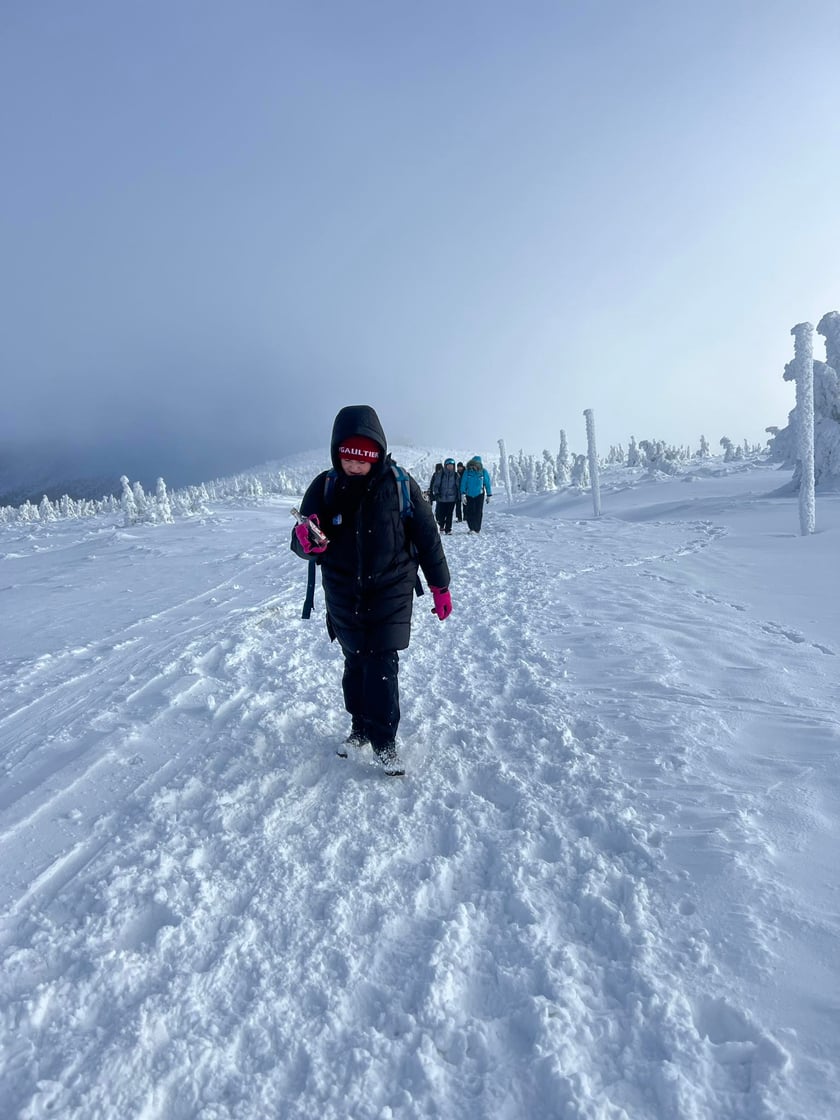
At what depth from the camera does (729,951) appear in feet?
6.47

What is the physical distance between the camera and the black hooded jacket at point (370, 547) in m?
3.28

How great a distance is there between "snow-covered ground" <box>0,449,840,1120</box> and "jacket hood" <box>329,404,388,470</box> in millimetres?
1865

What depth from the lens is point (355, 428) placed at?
126 inches

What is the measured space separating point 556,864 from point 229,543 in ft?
49.0

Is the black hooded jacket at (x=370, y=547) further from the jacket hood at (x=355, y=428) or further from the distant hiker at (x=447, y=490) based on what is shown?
the distant hiker at (x=447, y=490)

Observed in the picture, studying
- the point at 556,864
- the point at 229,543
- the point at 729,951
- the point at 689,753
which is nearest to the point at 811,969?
the point at 729,951

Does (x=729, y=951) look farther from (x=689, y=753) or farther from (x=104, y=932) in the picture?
(x=104, y=932)

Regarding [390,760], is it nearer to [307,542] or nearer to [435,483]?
[307,542]

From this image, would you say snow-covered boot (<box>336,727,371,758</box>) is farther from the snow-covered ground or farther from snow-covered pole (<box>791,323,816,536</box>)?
snow-covered pole (<box>791,323,816,536</box>)

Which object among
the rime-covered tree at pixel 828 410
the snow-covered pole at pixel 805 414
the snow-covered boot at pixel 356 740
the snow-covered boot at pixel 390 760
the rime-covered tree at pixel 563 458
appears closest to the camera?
the snow-covered boot at pixel 390 760

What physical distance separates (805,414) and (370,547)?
36.6 feet

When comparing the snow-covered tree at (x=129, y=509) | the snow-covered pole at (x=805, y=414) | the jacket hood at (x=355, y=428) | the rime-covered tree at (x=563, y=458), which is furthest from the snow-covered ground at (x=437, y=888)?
the rime-covered tree at (x=563, y=458)

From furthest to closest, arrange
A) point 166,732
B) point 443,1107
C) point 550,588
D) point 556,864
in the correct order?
point 550,588 < point 166,732 < point 556,864 < point 443,1107

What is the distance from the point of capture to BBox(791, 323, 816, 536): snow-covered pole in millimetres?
10602
